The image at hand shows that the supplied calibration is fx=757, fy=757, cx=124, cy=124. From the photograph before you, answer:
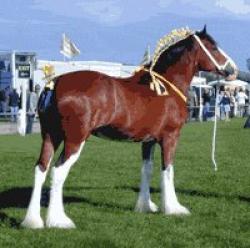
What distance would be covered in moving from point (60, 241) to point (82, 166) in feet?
31.5

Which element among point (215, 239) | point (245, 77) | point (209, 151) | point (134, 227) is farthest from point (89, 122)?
point (209, 151)

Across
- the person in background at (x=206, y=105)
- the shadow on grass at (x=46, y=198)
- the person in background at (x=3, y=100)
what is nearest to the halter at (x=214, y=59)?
the shadow on grass at (x=46, y=198)

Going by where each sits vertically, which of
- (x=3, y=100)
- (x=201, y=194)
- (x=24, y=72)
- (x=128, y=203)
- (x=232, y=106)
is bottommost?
(x=232, y=106)

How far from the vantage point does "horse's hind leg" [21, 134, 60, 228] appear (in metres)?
9.91

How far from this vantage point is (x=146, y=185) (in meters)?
11.5

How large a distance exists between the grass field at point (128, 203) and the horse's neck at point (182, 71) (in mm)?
1981

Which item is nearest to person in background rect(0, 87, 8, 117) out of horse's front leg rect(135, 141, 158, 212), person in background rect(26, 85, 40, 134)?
person in background rect(26, 85, 40, 134)

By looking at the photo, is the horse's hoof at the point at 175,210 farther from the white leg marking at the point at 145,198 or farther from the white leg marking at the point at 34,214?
the white leg marking at the point at 34,214

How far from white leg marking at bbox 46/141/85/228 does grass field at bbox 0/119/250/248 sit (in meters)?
0.21

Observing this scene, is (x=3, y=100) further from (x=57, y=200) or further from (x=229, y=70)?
(x=57, y=200)

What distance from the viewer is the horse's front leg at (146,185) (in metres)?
11.5

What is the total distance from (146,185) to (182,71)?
5.94ft

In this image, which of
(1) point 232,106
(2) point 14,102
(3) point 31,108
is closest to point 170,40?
(3) point 31,108

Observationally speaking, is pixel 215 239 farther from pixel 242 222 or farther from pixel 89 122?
pixel 89 122
